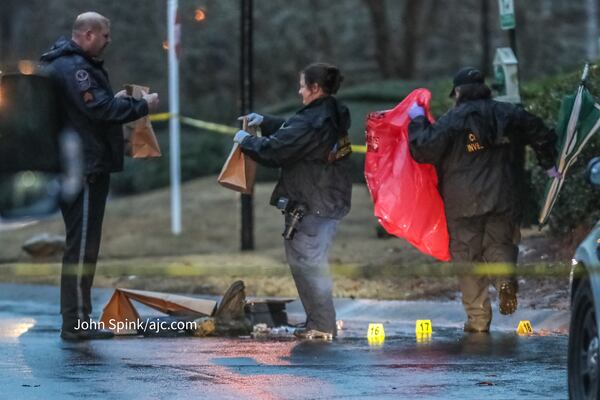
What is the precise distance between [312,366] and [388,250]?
6032 mm

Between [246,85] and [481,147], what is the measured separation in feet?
17.5

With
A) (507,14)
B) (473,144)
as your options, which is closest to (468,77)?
(473,144)

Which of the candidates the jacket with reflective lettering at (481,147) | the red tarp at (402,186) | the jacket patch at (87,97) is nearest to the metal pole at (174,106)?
the red tarp at (402,186)

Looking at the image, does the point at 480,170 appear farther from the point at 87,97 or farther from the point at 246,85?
the point at 246,85

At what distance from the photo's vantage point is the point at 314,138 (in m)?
9.84

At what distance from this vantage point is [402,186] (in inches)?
412

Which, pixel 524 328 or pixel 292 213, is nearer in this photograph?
pixel 292 213

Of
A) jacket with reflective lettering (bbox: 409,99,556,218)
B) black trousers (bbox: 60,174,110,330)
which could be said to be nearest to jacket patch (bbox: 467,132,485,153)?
jacket with reflective lettering (bbox: 409,99,556,218)

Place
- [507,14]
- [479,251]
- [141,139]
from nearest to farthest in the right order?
1. [479,251]
2. [141,139]
3. [507,14]

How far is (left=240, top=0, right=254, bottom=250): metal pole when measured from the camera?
15000 millimetres

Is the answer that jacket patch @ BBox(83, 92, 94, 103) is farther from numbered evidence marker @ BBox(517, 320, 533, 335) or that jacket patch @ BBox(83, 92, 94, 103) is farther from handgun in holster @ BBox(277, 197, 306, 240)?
numbered evidence marker @ BBox(517, 320, 533, 335)

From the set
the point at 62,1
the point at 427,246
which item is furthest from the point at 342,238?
the point at 62,1

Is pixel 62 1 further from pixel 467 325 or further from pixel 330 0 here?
pixel 467 325

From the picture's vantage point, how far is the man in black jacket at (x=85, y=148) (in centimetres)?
975
